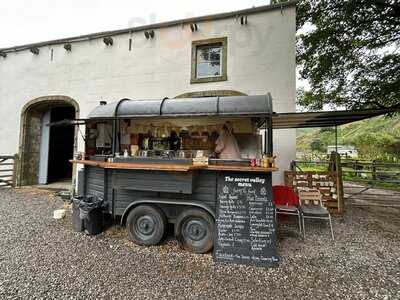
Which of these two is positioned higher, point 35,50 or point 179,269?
point 35,50

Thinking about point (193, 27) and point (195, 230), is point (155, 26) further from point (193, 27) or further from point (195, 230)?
point (195, 230)

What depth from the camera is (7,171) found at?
8.20 m

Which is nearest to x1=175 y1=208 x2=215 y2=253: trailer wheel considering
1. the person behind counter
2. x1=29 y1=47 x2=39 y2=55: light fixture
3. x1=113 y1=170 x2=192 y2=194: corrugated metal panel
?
x1=113 y1=170 x2=192 y2=194: corrugated metal panel

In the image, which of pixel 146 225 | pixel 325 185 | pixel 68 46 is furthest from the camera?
pixel 68 46

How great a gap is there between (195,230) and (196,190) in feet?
2.24

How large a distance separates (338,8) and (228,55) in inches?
198

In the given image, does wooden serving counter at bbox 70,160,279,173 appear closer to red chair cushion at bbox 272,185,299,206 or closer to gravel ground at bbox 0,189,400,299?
gravel ground at bbox 0,189,400,299

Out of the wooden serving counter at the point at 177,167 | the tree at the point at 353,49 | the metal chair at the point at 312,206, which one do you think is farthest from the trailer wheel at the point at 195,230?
the tree at the point at 353,49

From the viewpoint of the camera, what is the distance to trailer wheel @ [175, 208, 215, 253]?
3336 millimetres

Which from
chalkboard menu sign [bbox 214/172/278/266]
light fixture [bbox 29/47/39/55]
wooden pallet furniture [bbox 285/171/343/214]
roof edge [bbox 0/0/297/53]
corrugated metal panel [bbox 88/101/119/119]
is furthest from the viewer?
light fixture [bbox 29/47/39/55]

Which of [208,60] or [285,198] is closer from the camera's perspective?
[285,198]

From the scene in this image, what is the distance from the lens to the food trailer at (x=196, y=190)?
10.3 feet

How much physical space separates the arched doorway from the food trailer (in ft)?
15.4

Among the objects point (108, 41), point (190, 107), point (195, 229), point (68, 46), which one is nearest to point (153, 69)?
point (108, 41)
